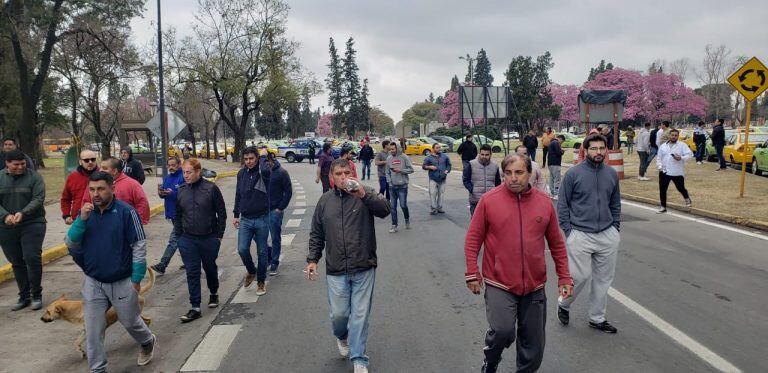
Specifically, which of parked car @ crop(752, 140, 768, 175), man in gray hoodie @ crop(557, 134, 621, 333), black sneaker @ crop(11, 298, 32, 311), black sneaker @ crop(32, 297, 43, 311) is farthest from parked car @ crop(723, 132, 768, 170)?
black sneaker @ crop(11, 298, 32, 311)

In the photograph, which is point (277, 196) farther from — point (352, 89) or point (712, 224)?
point (352, 89)

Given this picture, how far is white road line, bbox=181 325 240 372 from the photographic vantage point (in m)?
4.32

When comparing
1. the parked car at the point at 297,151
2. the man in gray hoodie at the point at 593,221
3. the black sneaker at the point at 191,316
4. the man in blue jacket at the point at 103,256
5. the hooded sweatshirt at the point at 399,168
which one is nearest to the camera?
the man in blue jacket at the point at 103,256

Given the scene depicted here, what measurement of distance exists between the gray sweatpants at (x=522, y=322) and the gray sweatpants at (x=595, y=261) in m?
1.44

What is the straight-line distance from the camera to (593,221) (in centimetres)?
477

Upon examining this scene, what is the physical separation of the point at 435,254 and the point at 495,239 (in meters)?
4.69

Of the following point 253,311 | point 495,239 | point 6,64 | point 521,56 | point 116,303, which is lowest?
point 253,311

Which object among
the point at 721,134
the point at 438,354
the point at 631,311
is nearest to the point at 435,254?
the point at 631,311

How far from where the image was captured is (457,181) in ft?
66.7

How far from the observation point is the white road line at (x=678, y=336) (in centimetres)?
413

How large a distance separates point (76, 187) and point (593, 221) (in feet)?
18.3

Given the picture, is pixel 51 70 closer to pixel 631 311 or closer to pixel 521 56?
pixel 631 311

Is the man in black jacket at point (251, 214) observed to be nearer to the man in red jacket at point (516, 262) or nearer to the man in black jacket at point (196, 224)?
the man in black jacket at point (196, 224)

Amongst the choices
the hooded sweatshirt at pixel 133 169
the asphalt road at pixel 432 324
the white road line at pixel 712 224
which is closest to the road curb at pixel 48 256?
the asphalt road at pixel 432 324
